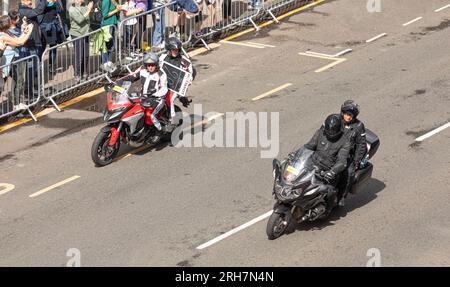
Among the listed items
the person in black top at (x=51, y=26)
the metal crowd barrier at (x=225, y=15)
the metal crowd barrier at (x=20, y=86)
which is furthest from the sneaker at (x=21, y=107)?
the metal crowd barrier at (x=225, y=15)

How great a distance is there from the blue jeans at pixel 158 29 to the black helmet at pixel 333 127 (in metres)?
8.91

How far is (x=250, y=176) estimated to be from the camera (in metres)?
17.9

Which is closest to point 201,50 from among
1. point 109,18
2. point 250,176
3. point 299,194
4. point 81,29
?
point 109,18

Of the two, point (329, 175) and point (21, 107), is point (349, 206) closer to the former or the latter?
point (329, 175)

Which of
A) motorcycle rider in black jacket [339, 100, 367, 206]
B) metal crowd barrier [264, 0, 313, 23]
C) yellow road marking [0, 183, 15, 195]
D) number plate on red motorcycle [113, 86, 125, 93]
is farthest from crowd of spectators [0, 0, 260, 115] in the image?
motorcycle rider in black jacket [339, 100, 367, 206]

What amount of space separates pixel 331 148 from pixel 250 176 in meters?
2.48

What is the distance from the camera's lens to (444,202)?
1661 cm

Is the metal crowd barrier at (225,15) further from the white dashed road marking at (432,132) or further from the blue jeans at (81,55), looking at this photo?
the white dashed road marking at (432,132)

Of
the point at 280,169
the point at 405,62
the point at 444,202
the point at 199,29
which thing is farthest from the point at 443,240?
the point at 199,29

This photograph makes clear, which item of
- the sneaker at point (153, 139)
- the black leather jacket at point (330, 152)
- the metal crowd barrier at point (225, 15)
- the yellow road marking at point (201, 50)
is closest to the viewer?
the black leather jacket at point (330, 152)

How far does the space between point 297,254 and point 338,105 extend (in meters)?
6.55

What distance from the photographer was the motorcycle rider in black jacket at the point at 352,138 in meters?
15.7

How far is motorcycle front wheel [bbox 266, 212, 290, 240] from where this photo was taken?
15328mm
